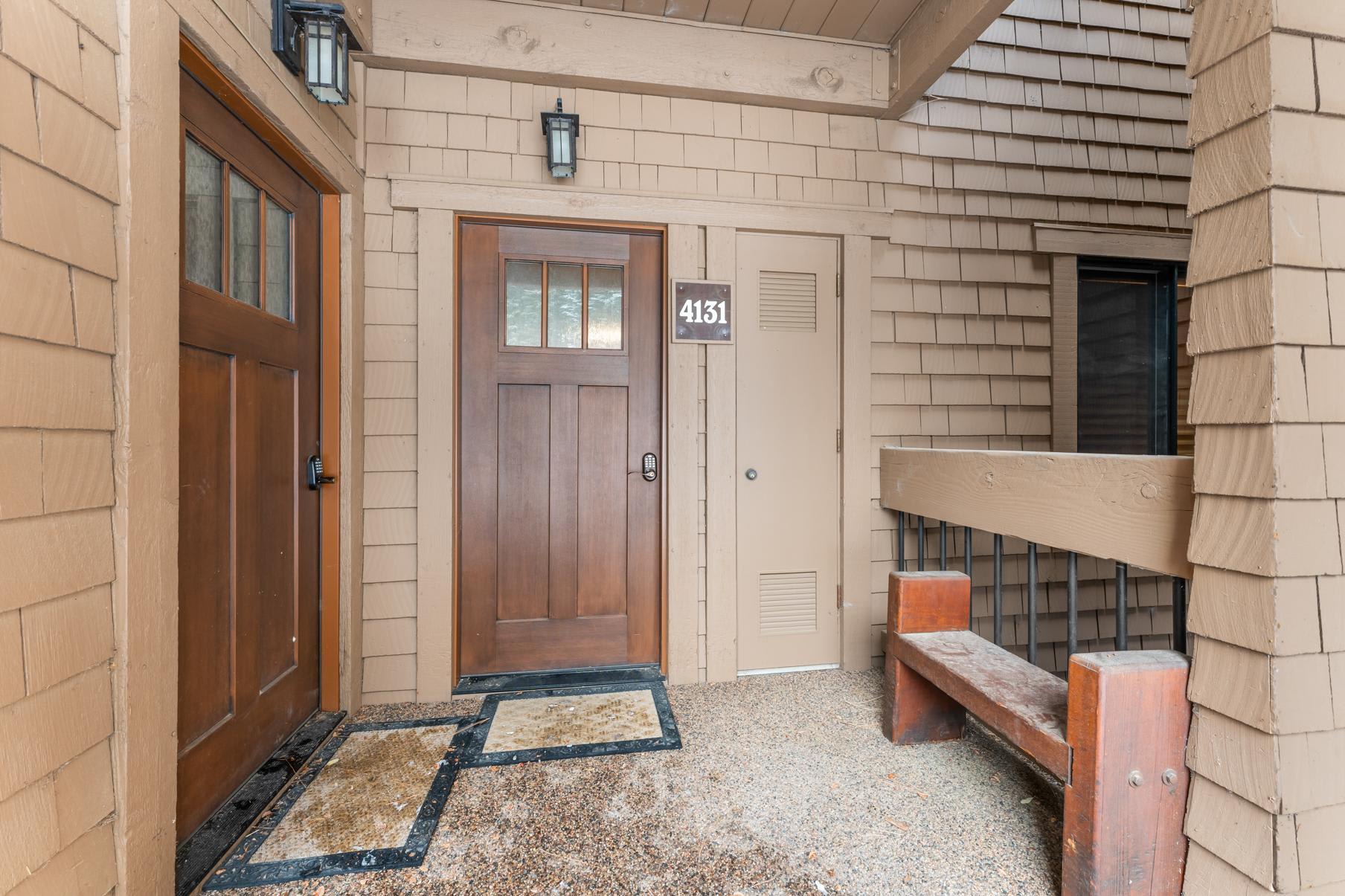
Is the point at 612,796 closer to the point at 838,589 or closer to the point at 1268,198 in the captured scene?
the point at 838,589

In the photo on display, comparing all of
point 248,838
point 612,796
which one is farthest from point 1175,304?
point 248,838

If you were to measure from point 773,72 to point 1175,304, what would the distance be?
Answer: 230 cm

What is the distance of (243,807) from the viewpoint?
1588mm

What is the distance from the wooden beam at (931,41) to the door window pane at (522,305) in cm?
171

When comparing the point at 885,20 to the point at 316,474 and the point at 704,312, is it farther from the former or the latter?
the point at 316,474

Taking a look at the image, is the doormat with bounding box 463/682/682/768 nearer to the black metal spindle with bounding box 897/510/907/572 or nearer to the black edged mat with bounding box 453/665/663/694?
the black edged mat with bounding box 453/665/663/694

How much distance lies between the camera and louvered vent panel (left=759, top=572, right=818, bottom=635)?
99.4 inches

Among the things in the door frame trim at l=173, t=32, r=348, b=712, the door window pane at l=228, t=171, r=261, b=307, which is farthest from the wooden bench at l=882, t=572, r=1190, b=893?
the door window pane at l=228, t=171, r=261, b=307

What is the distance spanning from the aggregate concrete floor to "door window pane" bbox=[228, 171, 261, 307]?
1547 millimetres

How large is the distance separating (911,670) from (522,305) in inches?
78.9

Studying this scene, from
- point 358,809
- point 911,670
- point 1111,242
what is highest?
point 1111,242

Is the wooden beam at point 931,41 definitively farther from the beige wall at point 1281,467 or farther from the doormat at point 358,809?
the doormat at point 358,809

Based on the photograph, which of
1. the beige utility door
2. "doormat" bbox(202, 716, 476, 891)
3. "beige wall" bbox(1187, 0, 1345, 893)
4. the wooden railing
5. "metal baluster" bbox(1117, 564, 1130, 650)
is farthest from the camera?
the beige utility door

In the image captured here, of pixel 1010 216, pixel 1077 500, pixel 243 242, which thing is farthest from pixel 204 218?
pixel 1010 216
